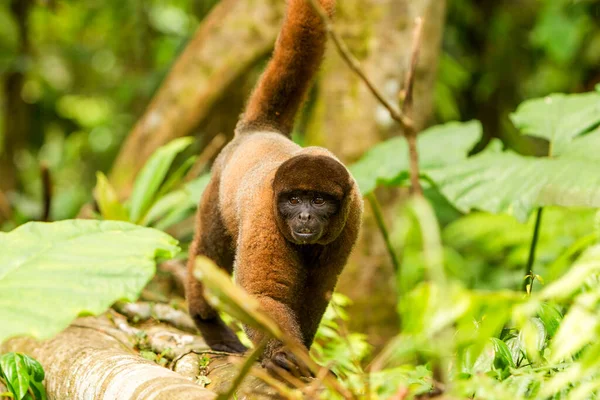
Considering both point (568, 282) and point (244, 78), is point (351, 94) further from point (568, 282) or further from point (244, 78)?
point (568, 282)

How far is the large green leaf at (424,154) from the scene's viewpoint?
17.4ft

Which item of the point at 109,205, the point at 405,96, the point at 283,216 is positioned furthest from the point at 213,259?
the point at 405,96

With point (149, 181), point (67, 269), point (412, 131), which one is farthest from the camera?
point (149, 181)

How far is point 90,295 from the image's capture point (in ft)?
7.80

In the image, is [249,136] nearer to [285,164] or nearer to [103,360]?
[285,164]

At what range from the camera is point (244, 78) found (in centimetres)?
778

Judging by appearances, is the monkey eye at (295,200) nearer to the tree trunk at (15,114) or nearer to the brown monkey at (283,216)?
the brown monkey at (283,216)

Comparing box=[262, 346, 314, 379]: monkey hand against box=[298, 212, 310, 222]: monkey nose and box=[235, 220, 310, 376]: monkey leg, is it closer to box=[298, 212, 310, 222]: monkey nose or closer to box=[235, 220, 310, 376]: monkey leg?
box=[235, 220, 310, 376]: monkey leg

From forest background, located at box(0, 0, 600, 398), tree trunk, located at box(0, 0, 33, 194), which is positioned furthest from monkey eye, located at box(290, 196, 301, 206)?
tree trunk, located at box(0, 0, 33, 194)

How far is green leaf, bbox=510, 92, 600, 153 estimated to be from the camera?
5.03 m

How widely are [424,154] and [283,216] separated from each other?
87.6 inches

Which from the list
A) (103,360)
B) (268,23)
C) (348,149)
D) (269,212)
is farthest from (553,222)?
(103,360)

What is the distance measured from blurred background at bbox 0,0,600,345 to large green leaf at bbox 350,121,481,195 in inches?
42.5

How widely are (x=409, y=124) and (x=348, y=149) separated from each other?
4.17 metres
